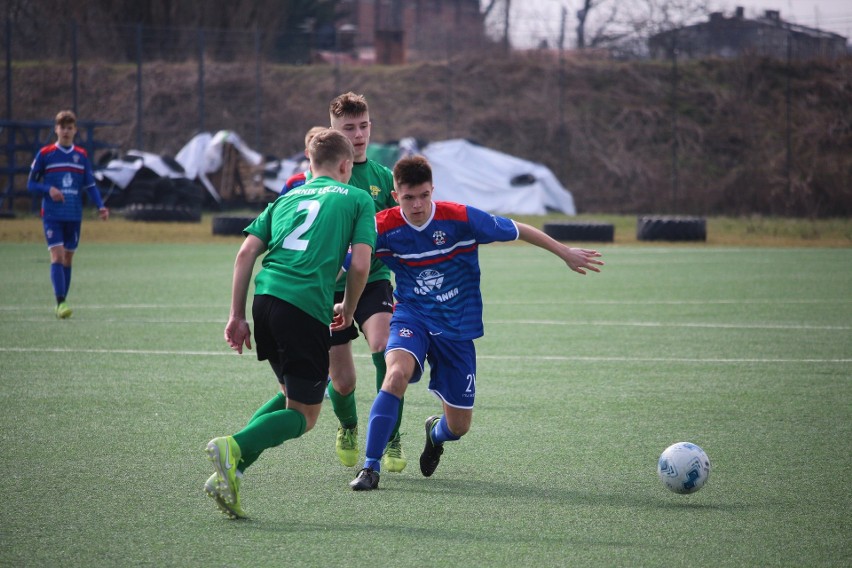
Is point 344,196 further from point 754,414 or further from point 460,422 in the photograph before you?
point 754,414

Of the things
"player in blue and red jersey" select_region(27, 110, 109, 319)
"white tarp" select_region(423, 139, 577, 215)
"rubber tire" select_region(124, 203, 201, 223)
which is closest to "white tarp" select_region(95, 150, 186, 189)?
"rubber tire" select_region(124, 203, 201, 223)

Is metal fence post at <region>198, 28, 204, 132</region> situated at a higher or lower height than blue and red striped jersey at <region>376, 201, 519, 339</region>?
higher

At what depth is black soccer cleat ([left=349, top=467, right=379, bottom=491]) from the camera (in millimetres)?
5023

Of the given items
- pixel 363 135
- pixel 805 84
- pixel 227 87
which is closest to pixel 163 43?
pixel 227 87

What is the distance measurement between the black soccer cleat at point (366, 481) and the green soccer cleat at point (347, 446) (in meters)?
0.48

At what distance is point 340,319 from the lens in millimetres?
5098

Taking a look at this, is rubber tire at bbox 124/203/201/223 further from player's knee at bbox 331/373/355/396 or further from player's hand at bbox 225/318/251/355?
player's hand at bbox 225/318/251/355

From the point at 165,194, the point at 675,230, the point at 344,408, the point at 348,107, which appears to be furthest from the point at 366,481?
the point at 165,194

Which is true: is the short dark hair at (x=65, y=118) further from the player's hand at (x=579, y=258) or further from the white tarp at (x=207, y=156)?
the white tarp at (x=207, y=156)

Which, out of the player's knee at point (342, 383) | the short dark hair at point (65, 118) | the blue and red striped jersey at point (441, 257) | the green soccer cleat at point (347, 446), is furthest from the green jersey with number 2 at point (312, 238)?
the short dark hair at point (65, 118)

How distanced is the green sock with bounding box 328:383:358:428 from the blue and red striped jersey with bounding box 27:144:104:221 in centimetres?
754

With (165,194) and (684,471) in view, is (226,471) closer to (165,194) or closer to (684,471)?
(684,471)

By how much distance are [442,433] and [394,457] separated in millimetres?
321

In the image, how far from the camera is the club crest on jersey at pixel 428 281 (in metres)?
5.46
